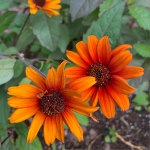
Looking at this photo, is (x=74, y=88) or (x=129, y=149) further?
(x=129, y=149)

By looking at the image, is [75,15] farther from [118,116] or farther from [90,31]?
[118,116]

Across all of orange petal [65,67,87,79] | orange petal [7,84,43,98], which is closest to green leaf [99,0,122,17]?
orange petal [65,67,87,79]

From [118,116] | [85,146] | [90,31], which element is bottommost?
[85,146]

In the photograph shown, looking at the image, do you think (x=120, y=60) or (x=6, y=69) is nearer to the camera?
(x=120, y=60)

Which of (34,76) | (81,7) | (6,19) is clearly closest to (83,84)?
(34,76)

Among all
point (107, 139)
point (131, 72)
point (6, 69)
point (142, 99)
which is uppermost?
point (131, 72)

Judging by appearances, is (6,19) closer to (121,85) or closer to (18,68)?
(18,68)

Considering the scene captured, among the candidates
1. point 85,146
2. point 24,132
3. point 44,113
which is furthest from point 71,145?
point 44,113
